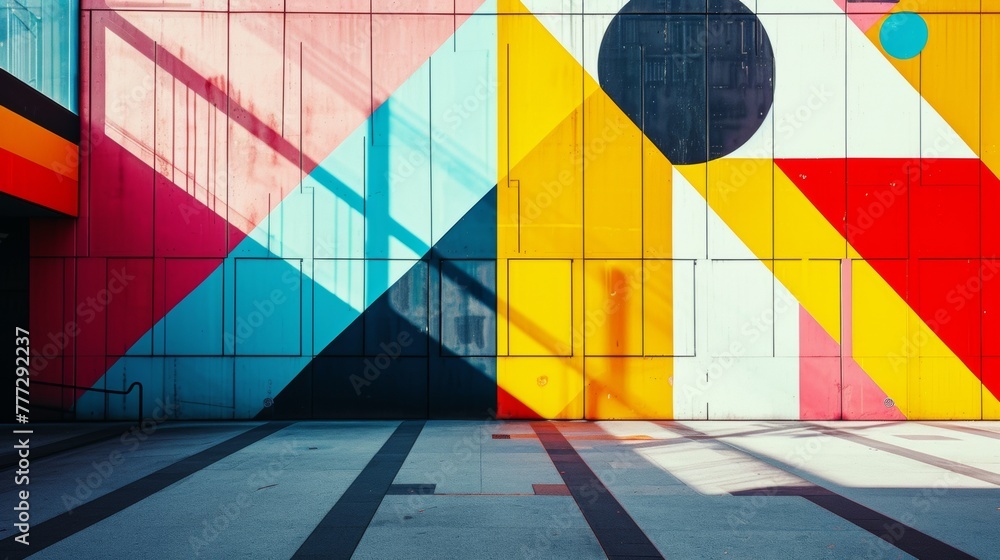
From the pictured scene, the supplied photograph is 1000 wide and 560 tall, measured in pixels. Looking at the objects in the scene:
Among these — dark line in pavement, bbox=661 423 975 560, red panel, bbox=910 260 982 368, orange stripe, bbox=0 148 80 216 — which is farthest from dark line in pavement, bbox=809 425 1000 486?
orange stripe, bbox=0 148 80 216

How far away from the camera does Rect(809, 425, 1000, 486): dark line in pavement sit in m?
8.68

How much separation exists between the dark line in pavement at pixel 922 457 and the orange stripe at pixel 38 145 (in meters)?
15.7

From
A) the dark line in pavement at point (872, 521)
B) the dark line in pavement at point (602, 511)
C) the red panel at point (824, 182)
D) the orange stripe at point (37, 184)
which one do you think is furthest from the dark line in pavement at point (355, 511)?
the red panel at point (824, 182)

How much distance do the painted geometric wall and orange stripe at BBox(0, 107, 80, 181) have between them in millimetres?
430

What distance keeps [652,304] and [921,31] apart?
842cm

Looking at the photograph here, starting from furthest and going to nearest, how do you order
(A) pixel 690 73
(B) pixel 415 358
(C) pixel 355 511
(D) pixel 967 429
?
(A) pixel 690 73, (B) pixel 415 358, (D) pixel 967 429, (C) pixel 355 511

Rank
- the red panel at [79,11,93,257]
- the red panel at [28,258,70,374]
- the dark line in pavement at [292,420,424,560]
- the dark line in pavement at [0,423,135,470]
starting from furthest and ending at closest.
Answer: the red panel at [79,11,93,257], the red panel at [28,258,70,374], the dark line in pavement at [0,423,135,470], the dark line in pavement at [292,420,424,560]

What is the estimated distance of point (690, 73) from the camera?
14.3m

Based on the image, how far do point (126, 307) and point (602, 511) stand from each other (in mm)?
11514

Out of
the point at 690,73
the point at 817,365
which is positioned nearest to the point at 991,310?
the point at 817,365

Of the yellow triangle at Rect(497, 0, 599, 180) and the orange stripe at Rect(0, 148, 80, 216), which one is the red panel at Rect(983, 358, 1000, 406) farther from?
the orange stripe at Rect(0, 148, 80, 216)

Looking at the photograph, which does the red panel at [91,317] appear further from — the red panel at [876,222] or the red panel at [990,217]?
the red panel at [990,217]

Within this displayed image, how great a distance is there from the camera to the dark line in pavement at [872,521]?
5.73 metres

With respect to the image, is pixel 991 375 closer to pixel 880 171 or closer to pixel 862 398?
A: pixel 862 398
